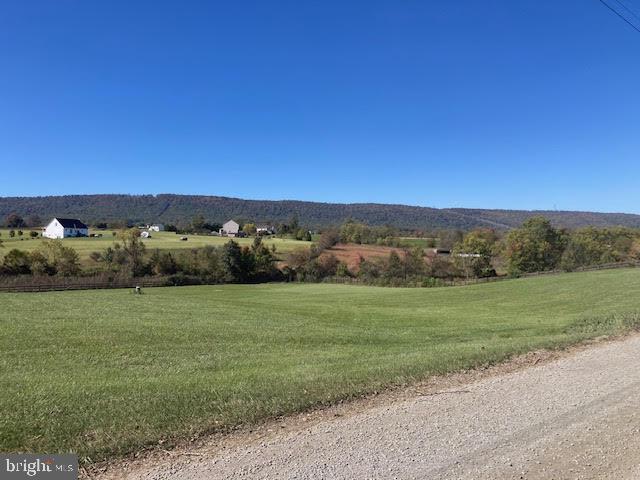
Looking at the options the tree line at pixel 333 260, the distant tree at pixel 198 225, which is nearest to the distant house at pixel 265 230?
the distant tree at pixel 198 225

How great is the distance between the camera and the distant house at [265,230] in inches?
5711

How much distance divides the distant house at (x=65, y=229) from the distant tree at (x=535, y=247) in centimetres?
10016

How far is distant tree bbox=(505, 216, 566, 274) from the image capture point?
84625 mm

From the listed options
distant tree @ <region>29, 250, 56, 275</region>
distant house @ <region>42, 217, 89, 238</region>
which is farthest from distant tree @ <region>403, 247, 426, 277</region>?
distant house @ <region>42, 217, 89, 238</region>

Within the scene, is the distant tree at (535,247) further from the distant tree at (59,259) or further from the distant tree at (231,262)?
the distant tree at (59,259)

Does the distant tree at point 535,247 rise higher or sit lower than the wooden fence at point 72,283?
higher

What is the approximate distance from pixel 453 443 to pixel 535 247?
87.9m

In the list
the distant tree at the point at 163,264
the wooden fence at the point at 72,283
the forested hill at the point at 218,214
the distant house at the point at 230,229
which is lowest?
the wooden fence at the point at 72,283

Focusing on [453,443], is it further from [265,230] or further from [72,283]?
[265,230]

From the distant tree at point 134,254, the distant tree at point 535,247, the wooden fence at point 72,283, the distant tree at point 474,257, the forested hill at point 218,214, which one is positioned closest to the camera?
the wooden fence at point 72,283

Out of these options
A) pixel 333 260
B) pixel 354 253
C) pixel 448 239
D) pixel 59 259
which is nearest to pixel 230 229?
pixel 354 253

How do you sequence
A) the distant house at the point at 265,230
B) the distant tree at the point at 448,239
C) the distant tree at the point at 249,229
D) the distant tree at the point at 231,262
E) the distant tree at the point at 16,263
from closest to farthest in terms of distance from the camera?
1. the distant tree at the point at 16,263
2. the distant tree at the point at 231,262
3. the distant tree at the point at 448,239
4. the distant tree at the point at 249,229
5. the distant house at the point at 265,230

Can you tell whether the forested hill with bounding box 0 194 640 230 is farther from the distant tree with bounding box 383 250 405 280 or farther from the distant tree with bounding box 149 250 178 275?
the distant tree with bounding box 383 250 405 280

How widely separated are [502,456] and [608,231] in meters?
106
